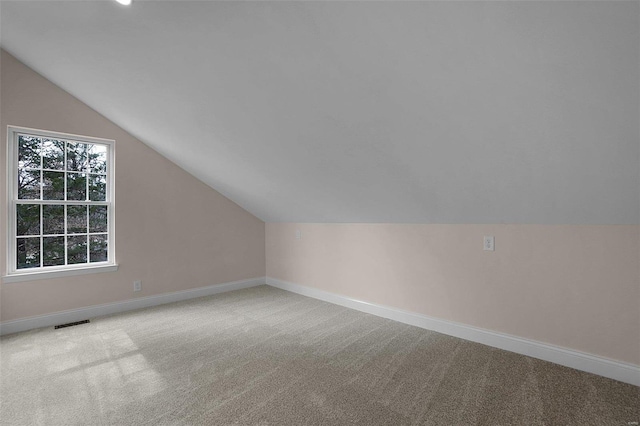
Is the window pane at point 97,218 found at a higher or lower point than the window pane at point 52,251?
higher

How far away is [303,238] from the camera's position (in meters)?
4.66

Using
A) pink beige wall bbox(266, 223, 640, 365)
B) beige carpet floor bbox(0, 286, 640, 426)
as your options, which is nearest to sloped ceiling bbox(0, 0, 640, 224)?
pink beige wall bbox(266, 223, 640, 365)

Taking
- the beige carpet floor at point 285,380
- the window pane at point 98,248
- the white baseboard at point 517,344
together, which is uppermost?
the window pane at point 98,248

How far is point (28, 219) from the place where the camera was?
333 centimetres

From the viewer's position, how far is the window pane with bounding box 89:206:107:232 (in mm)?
3729

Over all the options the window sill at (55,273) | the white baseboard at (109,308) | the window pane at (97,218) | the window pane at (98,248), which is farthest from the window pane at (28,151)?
the white baseboard at (109,308)

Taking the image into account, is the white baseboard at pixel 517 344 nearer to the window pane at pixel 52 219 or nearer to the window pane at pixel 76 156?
the window pane at pixel 52 219

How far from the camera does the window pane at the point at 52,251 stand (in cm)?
343

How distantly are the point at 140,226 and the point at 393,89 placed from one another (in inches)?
143

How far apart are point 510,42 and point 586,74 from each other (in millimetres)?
378

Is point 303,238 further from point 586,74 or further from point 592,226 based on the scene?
point 586,74

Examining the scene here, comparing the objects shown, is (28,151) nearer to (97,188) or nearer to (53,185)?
(53,185)

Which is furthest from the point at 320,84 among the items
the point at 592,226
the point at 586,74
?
the point at 592,226

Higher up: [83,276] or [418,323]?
[83,276]
